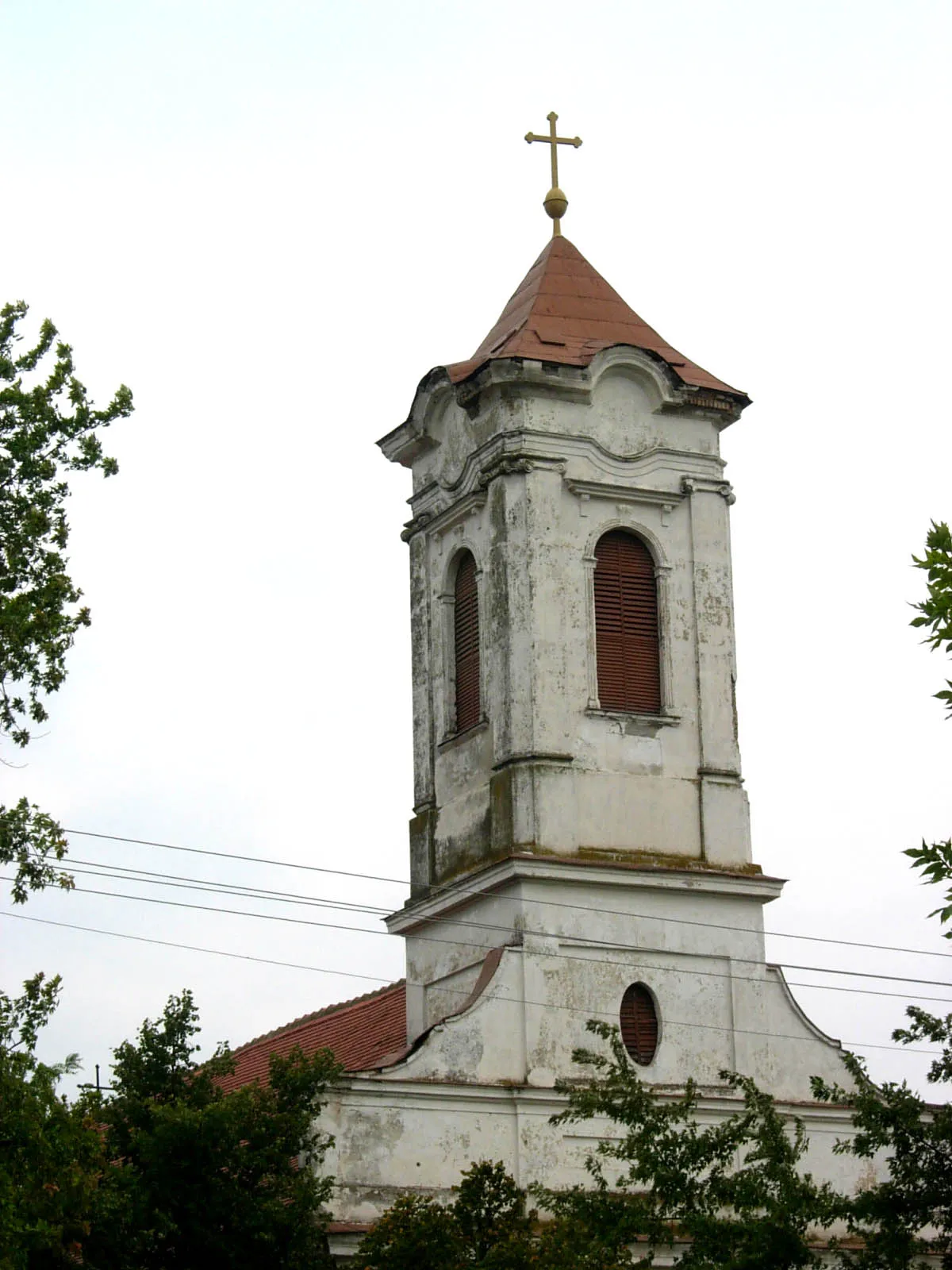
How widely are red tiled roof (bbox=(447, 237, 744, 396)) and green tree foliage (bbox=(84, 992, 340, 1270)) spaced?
9367mm

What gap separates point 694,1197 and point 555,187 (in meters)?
15.6

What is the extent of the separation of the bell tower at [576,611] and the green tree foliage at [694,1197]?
19.1 ft

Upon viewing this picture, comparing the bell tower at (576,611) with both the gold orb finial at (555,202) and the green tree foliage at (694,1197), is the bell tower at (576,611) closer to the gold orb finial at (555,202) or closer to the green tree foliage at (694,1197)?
the gold orb finial at (555,202)

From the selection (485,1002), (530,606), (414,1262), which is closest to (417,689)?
(530,606)

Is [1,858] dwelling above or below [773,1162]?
above

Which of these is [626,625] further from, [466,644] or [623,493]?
[466,644]

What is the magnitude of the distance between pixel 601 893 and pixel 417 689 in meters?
4.17

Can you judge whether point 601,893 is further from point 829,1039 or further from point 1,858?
point 1,858

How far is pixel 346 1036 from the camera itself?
3700 cm

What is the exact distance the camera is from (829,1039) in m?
32.2

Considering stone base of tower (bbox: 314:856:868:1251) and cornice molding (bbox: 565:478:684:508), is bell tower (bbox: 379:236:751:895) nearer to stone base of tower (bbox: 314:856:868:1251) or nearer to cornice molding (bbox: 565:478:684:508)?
cornice molding (bbox: 565:478:684:508)

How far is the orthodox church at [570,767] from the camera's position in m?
30.5

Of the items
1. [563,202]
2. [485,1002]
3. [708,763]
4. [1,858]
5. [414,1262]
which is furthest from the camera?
[563,202]

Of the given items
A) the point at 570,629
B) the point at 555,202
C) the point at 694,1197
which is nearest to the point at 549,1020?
the point at 570,629
